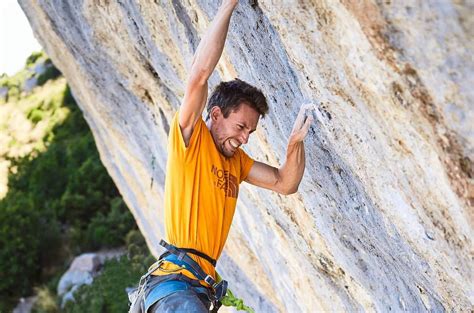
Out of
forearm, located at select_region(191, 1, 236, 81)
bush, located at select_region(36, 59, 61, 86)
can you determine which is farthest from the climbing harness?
bush, located at select_region(36, 59, 61, 86)

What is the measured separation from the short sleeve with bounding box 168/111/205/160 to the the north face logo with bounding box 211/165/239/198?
0.51 feet

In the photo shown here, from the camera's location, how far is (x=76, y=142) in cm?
2567

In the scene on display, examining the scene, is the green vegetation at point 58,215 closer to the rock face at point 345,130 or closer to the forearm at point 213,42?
the rock face at point 345,130

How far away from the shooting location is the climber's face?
3.28 meters

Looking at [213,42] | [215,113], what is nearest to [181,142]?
[215,113]

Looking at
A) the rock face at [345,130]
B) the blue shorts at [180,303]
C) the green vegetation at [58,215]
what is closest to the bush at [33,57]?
the green vegetation at [58,215]

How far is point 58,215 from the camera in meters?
22.7

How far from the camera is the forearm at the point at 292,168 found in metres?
3.55

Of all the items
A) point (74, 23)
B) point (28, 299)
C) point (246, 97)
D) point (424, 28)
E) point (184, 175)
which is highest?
point (424, 28)

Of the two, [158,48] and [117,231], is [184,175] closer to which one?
[158,48]

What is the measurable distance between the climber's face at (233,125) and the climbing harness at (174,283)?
55 centimetres

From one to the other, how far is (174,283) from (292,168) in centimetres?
88

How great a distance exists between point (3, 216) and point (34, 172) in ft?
12.7

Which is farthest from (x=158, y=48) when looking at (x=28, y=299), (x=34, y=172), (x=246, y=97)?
(x=34, y=172)
